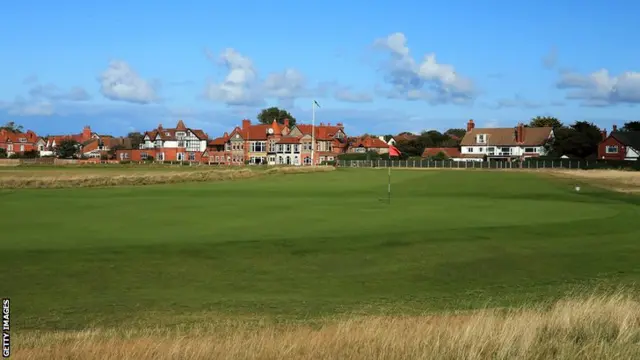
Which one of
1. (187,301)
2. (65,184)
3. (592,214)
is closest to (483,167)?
(65,184)

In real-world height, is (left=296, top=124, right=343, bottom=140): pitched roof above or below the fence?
above

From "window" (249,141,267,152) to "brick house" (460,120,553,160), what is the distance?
46.0 m

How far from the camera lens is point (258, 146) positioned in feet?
518

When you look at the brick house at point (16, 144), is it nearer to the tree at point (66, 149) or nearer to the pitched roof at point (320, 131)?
the tree at point (66, 149)

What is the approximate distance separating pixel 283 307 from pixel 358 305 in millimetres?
1465

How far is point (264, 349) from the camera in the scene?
691 cm

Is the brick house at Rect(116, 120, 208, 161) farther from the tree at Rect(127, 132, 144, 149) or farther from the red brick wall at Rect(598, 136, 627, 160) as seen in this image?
the red brick wall at Rect(598, 136, 627, 160)

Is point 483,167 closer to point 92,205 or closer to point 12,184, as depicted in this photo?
point 12,184

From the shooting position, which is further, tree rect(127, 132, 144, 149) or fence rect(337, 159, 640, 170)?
tree rect(127, 132, 144, 149)

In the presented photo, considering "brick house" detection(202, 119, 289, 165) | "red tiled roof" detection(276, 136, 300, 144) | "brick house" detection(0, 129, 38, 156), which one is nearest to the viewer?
"red tiled roof" detection(276, 136, 300, 144)

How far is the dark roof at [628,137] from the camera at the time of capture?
120m

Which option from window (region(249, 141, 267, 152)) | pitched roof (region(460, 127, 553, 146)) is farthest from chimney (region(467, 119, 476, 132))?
window (region(249, 141, 267, 152))

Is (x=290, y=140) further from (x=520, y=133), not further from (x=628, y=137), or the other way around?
(x=628, y=137)

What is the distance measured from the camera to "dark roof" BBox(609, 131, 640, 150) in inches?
4742
